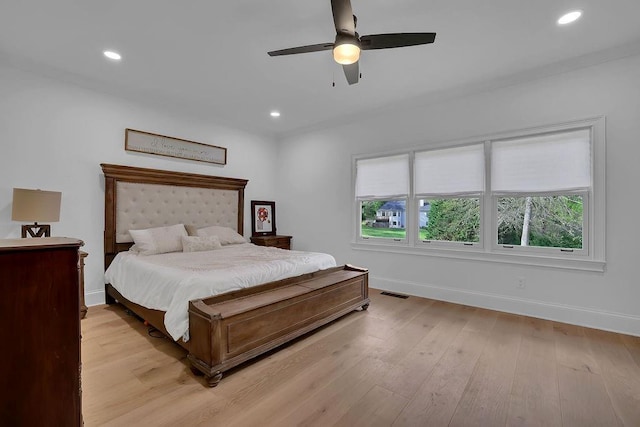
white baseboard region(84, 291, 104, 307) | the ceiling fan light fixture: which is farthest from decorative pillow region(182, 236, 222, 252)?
the ceiling fan light fixture

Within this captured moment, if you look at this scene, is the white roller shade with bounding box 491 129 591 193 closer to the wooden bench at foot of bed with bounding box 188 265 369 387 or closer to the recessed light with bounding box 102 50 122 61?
the wooden bench at foot of bed with bounding box 188 265 369 387

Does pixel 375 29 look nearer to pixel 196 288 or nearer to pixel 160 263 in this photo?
pixel 196 288

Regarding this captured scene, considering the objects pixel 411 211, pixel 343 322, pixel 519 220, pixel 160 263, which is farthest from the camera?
pixel 411 211

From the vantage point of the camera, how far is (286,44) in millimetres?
2711

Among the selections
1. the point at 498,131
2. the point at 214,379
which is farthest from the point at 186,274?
the point at 498,131

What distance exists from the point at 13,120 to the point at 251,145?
3.01m

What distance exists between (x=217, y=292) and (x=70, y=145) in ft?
8.93

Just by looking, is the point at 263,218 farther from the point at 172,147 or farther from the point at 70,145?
the point at 70,145

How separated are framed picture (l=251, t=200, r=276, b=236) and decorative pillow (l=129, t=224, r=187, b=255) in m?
1.56

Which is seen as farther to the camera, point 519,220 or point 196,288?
point 519,220

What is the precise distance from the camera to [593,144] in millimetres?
2957

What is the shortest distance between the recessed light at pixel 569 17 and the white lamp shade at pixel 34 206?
479 cm

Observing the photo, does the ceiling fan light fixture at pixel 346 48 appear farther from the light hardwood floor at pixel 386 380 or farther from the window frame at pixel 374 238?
the window frame at pixel 374 238

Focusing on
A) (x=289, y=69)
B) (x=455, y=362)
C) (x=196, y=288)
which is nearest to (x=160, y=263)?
(x=196, y=288)
